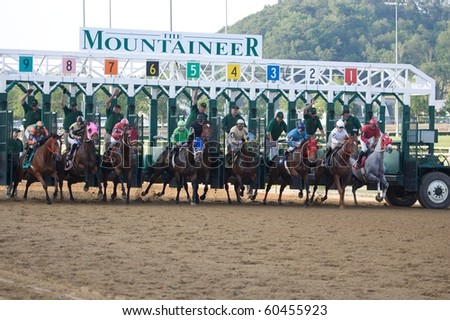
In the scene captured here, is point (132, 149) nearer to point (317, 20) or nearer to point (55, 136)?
point (55, 136)

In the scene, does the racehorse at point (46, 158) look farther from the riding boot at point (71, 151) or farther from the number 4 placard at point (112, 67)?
the number 4 placard at point (112, 67)

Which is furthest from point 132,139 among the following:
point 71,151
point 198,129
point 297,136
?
point 297,136

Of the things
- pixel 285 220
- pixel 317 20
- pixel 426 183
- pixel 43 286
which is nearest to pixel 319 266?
pixel 43 286

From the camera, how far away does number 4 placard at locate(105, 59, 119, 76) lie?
26.7 metres

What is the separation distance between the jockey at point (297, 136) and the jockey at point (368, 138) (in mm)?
1206

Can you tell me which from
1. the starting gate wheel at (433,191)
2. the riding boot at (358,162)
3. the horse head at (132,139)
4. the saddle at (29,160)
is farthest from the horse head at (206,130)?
the starting gate wheel at (433,191)

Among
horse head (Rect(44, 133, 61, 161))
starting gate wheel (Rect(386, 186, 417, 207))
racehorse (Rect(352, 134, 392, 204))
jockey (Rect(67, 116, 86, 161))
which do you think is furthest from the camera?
starting gate wheel (Rect(386, 186, 417, 207))

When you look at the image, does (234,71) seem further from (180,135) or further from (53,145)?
(53,145)

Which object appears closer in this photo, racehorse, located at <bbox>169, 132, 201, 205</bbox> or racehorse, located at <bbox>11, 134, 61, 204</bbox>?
racehorse, located at <bbox>11, 134, 61, 204</bbox>

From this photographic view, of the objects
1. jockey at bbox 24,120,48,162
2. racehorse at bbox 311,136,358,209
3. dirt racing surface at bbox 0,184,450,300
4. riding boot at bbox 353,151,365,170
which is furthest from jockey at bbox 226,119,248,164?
jockey at bbox 24,120,48,162

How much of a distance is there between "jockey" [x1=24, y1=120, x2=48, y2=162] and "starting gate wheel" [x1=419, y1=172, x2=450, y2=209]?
804 cm

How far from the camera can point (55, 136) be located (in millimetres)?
24516

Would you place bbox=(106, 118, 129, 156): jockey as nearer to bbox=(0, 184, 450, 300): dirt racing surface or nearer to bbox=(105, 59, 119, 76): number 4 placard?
bbox=(0, 184, 450, 300): dirt racing surface

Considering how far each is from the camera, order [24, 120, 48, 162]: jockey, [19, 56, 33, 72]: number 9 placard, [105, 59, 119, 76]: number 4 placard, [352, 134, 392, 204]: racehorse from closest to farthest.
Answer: [24, 120, 48, 162]: jockey < [352, 134, 392, 204]: racehorse < [19, 56, 33, 72]: number 9 placard < [105, 59, 119, 76]: number 4 placard
